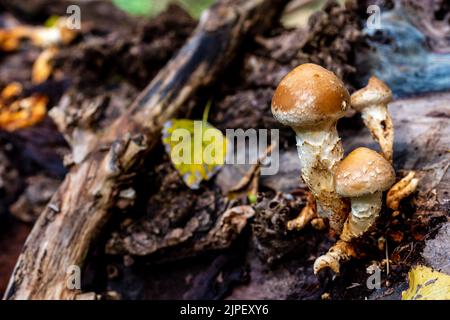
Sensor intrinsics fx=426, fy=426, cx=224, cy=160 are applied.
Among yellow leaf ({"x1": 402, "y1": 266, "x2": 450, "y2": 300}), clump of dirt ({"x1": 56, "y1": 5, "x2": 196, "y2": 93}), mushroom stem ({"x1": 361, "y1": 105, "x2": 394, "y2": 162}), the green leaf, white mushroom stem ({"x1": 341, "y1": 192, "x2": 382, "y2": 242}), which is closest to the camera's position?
yellow leaf ({"x1": 402, "y1": 266, "x2": 450, "y2": 300})

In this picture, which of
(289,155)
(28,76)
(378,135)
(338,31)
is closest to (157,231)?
(289,155)

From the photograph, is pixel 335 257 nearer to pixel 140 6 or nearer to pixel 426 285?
pixel 426 285

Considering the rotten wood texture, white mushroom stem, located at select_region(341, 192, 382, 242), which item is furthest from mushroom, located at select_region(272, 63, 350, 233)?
the rotten wood texture

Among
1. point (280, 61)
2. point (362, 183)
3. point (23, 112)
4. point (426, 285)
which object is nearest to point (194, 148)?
point (280, 61)

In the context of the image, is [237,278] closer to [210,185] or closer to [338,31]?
[210,185]

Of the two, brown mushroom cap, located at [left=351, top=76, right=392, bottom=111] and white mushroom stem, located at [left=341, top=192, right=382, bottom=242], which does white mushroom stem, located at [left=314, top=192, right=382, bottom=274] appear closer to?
white mushroom stem, located at [left=341, top=192, right=382, bottom=242]
